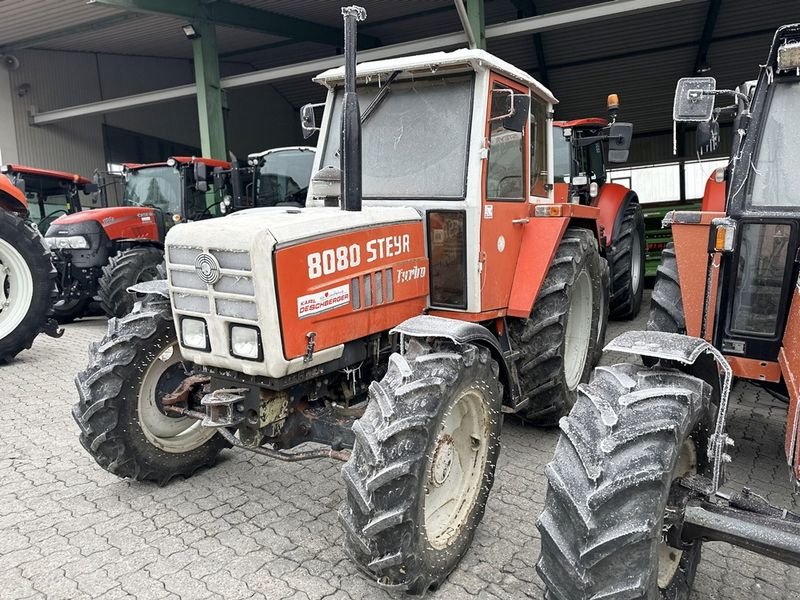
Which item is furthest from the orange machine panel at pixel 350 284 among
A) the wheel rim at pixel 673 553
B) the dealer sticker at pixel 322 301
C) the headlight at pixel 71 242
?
the headlight at pixel 71 242

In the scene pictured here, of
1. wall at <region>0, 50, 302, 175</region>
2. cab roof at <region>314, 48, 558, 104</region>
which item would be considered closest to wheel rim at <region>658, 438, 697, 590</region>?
cab roof at <region>314, 48, 558, 104</region>

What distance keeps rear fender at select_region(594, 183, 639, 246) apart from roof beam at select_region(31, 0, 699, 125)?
123 inches

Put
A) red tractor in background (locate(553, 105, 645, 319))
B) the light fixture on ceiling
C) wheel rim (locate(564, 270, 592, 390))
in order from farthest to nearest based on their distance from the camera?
the light fixture on ceiling < red tractor in background (locate(553, 105, 645, 319)) < wheel rim (locate(564, 270, 592, 390))

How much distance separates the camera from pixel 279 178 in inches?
358

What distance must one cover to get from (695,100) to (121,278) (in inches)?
272

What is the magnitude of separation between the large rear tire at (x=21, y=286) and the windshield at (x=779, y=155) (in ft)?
20.7

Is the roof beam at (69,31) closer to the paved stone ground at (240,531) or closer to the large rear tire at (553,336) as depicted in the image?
the paved stone ground at (240,531)

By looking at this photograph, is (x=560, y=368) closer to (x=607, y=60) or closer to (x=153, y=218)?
(x=153, y=218)

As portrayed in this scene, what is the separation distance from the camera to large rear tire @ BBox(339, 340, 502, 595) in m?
2.33

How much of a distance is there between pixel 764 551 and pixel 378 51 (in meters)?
10.7

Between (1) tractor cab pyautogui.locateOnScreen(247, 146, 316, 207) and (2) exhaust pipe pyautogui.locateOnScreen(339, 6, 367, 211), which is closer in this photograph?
(2) exhaust pipe pyautogui.locateOnScreen(339, 6, 367, 211)

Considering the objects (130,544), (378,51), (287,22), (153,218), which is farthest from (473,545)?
(287,22)

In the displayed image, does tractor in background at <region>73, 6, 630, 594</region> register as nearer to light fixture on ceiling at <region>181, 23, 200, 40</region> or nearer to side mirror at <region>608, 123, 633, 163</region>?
side mirror at <region>608, 123, 633, 163</region>

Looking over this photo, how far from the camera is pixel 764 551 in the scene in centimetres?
189
